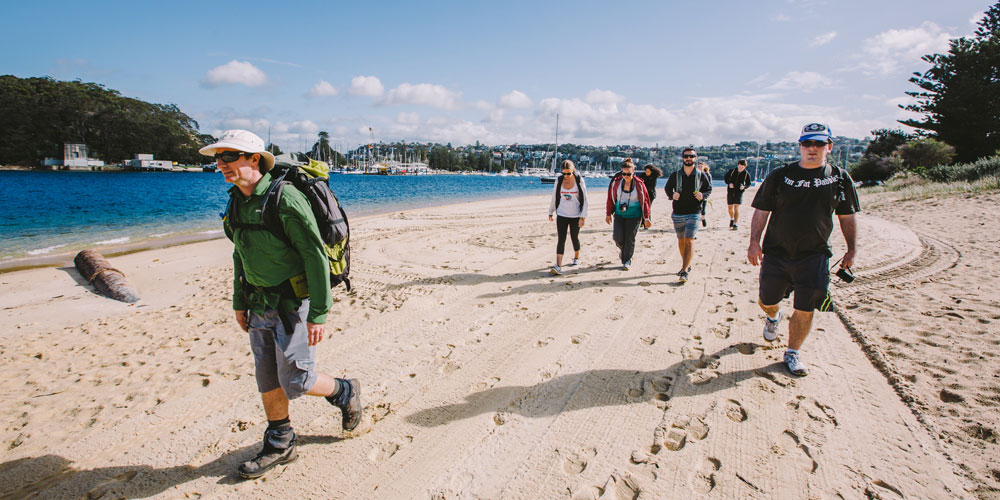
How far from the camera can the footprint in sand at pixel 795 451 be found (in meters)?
2.57

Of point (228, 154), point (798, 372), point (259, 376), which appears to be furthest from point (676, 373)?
point (228, 154)

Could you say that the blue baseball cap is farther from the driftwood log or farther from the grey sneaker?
the driftwood log

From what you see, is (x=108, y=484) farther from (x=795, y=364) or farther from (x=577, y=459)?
(x=795, y=364)

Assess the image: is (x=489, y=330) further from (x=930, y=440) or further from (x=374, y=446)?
(x=930, y=440)

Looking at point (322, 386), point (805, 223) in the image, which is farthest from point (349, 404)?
point (805, 223)

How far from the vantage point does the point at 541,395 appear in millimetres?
3447

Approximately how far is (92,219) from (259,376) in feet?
84.6

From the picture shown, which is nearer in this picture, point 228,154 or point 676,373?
point 228,154

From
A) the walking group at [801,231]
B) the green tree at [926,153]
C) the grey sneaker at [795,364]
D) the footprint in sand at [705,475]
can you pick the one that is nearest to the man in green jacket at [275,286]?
the footprint in sand at [705,475]

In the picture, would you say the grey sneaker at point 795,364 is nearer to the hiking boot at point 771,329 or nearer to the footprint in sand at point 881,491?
the hiking boot at point 771,329

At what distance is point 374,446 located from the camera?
288cm

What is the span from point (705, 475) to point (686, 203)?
199 inches

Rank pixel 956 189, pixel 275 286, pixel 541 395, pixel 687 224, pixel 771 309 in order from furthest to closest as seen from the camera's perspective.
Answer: pixel 956 189, pixel 687 224, pixel 771 309, pixel 541 395, pixel 275 286

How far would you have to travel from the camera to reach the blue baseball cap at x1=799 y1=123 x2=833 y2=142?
3.43 meters
